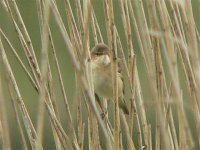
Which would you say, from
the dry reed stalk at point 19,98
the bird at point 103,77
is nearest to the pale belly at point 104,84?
the bird at point 103,77

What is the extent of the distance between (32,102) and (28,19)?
110 centimetres

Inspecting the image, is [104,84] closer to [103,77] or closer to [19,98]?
[103,77]

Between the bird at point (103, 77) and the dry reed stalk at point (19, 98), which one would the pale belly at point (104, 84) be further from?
the dry reed stalk at point (19, 98)

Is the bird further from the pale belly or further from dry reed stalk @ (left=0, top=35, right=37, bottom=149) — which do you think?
dry reed stalk @ (left=0, top=35, right=37, bottom=149)

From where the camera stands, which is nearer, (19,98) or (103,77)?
(19,98)

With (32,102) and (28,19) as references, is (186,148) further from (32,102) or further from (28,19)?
(28,19)

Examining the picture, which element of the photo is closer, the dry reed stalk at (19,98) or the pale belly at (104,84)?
the dry reed stalk at (19,98)

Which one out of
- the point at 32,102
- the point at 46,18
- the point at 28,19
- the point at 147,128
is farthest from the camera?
the point at 28,19

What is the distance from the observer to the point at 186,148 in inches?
111

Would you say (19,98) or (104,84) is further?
(104,84)

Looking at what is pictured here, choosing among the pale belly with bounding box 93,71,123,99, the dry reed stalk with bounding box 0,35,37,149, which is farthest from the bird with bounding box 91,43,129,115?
the dry reed stalk with bounding box 0,35,37,149

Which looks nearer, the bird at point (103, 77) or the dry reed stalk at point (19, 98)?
the dry reed stalk at point (19, 98)

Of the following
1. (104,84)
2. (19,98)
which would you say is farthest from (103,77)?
(19,98)

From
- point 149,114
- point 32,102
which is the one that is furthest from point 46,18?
point 32,102
